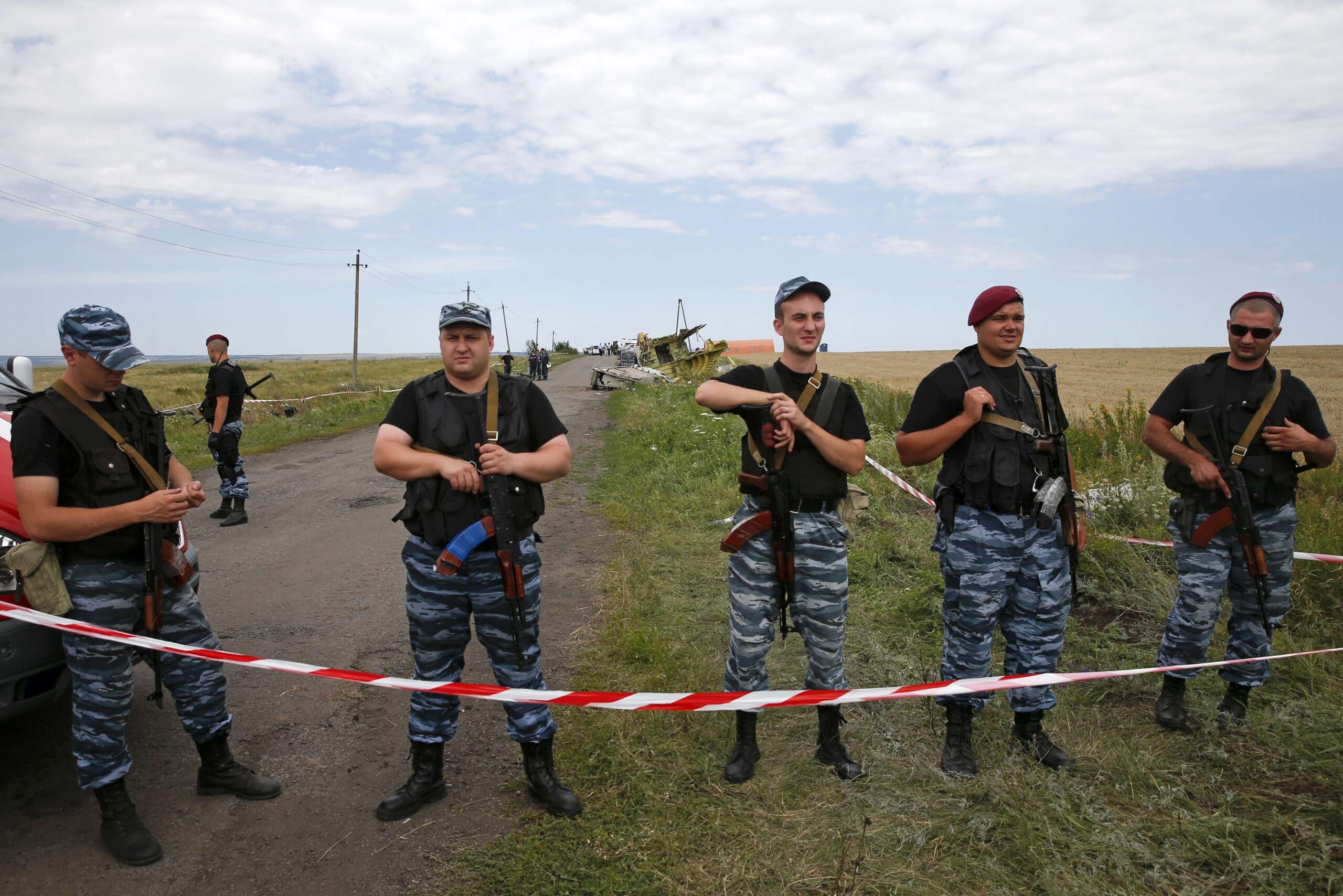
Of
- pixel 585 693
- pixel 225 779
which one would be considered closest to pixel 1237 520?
pixel 585 693

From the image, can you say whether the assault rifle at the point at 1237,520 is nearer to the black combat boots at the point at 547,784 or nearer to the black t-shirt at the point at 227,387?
the black combat boots at the point at 547,784

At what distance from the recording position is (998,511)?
327cm

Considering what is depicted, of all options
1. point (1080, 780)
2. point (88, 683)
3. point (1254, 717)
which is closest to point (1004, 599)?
point (1080, 780)

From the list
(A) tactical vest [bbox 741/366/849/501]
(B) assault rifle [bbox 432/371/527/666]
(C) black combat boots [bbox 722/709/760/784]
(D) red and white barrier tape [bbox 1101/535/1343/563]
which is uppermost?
(A) tactical vest [bbox 741/366/849/501]

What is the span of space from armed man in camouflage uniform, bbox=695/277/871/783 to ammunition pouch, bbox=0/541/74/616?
240cm

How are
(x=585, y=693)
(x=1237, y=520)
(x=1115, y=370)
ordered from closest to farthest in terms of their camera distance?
(x=585, y=693)
(x=1237, y=520)
(x=1115, y=370)

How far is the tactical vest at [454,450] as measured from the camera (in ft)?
9.84

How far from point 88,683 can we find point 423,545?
125 cm

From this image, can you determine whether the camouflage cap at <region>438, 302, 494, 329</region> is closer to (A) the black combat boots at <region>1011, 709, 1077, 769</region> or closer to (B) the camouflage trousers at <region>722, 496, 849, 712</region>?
(B) the camouflage trousers at <region>722, 496, 849, 712</region>

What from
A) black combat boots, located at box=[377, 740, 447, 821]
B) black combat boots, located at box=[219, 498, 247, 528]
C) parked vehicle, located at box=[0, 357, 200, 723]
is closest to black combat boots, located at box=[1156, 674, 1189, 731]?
black combat boots, located at box=[377, 740, 447, 821]

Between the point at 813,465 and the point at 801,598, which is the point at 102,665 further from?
the point at 813,465

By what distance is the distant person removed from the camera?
25.9ft

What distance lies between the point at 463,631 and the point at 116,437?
1452mm

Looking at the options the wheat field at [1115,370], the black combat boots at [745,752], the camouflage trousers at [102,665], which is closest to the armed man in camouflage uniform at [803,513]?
the black combat boots at [745,752]
